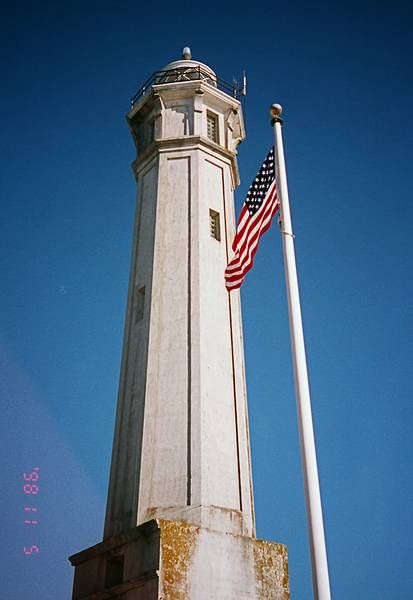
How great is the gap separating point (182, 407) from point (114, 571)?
461 cm

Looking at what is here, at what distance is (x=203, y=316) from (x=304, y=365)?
7.72 metres

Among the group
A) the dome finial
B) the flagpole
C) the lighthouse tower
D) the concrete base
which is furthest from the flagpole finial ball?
→ the dome finial

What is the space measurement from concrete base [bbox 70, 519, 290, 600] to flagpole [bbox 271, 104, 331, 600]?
492cm

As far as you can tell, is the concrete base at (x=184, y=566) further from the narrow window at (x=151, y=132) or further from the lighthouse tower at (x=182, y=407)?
the narrow window at (x=151, y=132)

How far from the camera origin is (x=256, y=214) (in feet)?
48.2

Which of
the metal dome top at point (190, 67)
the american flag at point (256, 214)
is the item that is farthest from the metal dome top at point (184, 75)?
the american flag at point (256, 214)

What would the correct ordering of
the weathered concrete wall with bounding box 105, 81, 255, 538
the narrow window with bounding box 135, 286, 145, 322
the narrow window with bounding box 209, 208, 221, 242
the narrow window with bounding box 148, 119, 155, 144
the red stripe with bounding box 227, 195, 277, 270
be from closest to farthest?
1. the red stripe with bounding box 227, 195, 277, 270
2. the weathered concrete wall with bounding box 105, 81, 255, 538
3. the narrow window with bounding box 135, 286, 145, 322
4. the narrow window with bounding box 209, 208, 221, 242
5. the narrow window with bounding box 148, 119, 155, 144

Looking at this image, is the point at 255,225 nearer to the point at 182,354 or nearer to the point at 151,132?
the point at 182,354

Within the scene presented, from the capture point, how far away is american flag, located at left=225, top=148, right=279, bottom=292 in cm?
1462

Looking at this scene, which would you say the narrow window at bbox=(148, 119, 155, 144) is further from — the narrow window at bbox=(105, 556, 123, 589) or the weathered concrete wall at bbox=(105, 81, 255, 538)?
the narrow window at bbox=(105, 556, 123, 589)

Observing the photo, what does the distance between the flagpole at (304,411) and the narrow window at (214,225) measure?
754cm

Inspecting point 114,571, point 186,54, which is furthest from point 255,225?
point 186,54

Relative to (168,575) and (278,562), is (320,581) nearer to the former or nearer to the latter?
(168,575)

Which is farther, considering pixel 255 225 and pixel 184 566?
pixel 255 225
